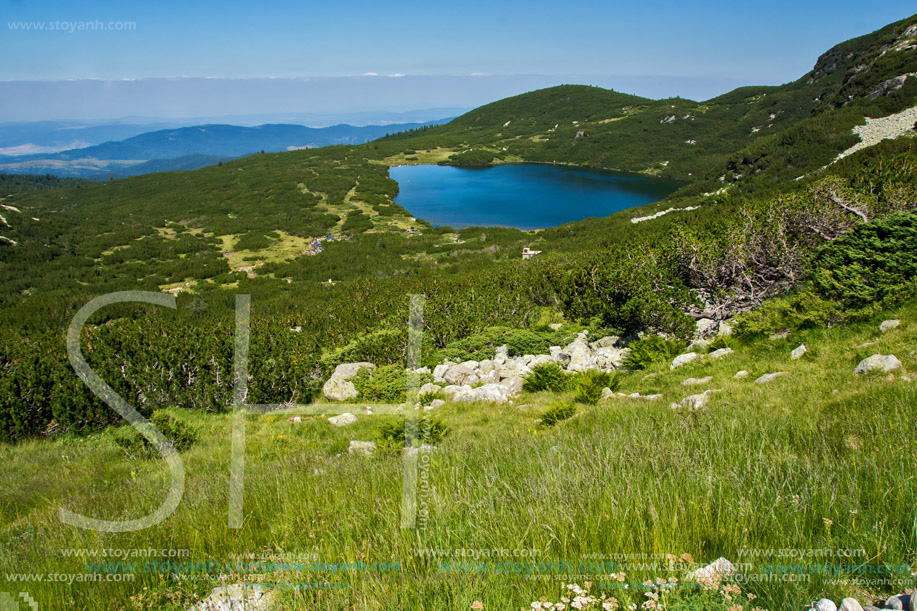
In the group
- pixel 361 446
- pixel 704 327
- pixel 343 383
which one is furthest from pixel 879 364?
pixel 343 383

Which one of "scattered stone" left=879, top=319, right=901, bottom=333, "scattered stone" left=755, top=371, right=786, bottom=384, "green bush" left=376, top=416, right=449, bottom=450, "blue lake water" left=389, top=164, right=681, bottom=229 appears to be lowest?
"green bush" left=376, top=416, right=449, bottom=450

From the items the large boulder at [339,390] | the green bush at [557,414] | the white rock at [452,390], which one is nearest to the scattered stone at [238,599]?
the green bush at [557,414]

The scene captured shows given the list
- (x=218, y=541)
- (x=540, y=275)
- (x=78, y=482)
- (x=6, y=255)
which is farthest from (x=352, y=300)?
(x=6, y=255)

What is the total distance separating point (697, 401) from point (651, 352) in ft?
11.9

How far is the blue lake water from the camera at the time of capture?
183ft

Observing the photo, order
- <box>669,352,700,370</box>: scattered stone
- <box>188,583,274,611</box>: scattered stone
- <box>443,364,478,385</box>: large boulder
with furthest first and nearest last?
<box>443,364,478,385</box>: large boulder
<box>669,352,700,370</box>: scattered stone
<box>188,583,274,611</box>: scattered stone

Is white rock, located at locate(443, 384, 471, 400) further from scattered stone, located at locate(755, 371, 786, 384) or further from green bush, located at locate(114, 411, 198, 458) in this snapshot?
scattered stone, located at locate(755, 371, 786, 384)

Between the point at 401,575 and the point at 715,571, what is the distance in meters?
1.41

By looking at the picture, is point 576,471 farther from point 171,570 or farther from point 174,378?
point 174,378

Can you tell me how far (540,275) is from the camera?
17250 mm

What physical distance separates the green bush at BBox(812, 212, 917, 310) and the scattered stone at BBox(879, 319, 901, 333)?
0.86 metres

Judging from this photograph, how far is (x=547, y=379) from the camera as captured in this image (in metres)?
8.69

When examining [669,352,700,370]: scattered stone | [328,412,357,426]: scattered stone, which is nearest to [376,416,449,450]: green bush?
[328,412,357,426]: scattered stone

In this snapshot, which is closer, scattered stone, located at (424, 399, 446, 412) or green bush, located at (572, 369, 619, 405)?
green bush, located at (572, 369, 619, 405)
